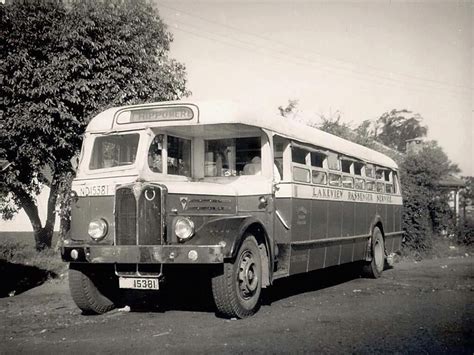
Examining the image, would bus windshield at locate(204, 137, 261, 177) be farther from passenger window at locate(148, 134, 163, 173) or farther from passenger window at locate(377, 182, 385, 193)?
passenger window at locate(377, 182, 385, 193)

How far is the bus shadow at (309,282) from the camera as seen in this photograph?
925 cm

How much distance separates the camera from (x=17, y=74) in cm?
1145

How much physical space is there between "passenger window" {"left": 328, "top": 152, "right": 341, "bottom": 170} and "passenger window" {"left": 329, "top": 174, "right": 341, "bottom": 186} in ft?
0.50

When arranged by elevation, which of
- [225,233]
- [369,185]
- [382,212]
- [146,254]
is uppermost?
[369,185]

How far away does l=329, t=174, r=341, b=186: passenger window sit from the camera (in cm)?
993

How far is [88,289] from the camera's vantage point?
290 inches

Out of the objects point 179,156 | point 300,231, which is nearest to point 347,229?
point 300,231

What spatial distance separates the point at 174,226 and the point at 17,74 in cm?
655

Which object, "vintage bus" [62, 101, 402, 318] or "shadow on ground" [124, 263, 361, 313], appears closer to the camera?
→ "vintage bus" [62, 101, 402, 318]

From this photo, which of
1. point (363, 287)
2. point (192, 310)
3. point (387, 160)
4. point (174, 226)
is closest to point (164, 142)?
point (174, 226)

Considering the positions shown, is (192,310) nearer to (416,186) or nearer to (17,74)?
(17,74)

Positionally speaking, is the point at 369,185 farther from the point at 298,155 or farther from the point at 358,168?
the point at 298,155

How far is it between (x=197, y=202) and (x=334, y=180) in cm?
381

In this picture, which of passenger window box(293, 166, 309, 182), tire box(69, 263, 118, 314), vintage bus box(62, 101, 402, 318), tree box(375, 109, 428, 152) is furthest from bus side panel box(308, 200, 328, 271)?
tree box(375, 109, 428, 152)
